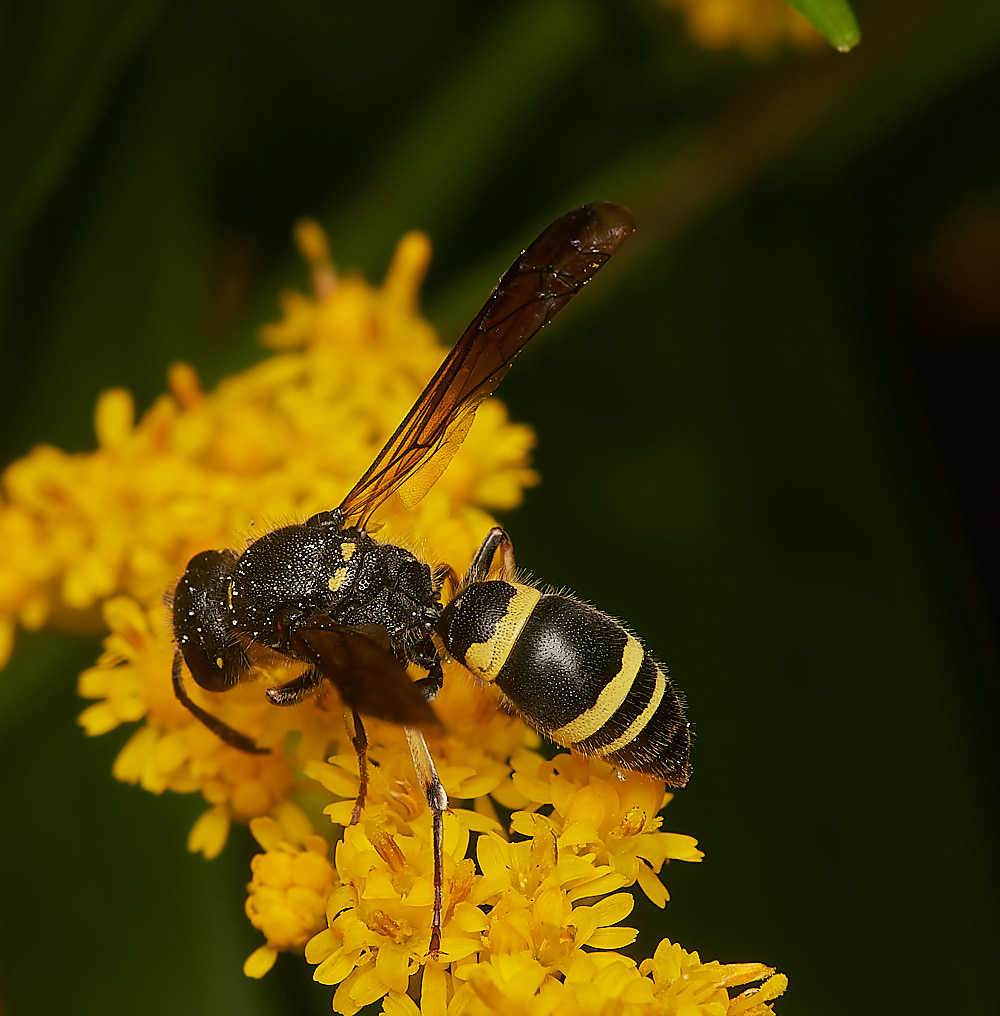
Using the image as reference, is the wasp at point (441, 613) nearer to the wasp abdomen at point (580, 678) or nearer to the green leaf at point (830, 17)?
the wasp abdomen at point (580, 678)

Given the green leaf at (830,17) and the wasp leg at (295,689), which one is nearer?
the green leaf at (830,17)

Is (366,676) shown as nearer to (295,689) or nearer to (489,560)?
(295,689)

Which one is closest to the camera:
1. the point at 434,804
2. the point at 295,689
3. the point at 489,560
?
the point at 434,804

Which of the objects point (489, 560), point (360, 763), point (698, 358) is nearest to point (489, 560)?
point (489, 560)

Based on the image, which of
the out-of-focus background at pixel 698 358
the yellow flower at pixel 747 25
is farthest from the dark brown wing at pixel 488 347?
the yellow flower at pixel 747 25

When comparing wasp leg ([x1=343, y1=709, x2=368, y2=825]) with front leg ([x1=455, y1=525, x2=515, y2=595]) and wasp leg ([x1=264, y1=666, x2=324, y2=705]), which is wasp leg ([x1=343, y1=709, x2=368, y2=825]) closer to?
wasp leg ([x1=264, y1=666, x2=324, y2=705])

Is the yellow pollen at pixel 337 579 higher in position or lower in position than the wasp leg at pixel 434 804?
higher

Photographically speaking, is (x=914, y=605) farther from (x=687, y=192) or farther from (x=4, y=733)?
(x=4, y=733)

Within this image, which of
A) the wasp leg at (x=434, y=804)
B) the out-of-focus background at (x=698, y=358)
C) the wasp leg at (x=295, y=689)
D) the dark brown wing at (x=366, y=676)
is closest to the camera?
the dark brown wing at (x=366, y=676)
